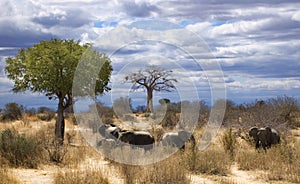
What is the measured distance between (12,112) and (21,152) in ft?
78.8

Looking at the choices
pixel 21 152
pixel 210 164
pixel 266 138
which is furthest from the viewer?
pixel 266 138

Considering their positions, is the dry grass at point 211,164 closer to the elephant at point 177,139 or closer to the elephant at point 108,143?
the elephant at point 177,139

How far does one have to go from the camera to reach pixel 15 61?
2050 cm

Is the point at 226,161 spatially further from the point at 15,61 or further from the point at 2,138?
the point at 15,61

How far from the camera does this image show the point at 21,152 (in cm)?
1419

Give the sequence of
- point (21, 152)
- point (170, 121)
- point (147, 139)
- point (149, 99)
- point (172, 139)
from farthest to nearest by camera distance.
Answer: point (170, 121) < point (149, 99) < point (147, 139) < point (172, 139) < point (21, 152)

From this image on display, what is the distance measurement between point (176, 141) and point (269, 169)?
168 inches

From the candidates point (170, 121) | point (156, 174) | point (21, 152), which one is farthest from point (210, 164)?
point (170, 121)

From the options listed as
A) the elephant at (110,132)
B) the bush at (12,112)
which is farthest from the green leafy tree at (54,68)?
the bush at (12,112)

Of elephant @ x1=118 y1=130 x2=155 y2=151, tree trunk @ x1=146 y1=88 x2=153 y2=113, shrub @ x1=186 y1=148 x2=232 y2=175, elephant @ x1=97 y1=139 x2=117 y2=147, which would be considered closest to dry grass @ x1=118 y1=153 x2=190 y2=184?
shrub @ x1=186 y1=148 x2=232 y2=175

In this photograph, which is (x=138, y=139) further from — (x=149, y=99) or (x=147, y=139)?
(x=149, y=99)

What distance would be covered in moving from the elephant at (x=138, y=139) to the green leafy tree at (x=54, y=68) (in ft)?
11.1

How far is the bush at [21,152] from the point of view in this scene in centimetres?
1388

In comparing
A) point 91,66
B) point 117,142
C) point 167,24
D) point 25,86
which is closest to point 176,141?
point 117,142
